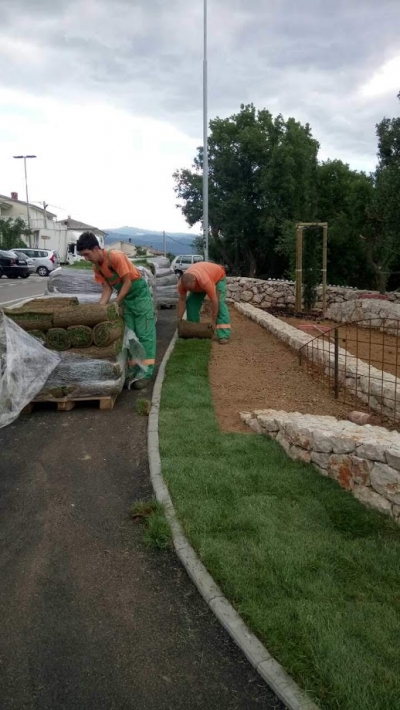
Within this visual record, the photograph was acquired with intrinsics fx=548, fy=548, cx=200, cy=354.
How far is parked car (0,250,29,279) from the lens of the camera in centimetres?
2825

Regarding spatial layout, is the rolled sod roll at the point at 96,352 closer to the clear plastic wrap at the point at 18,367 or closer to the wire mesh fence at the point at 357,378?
the clear plastic wrap at the point at 18,367

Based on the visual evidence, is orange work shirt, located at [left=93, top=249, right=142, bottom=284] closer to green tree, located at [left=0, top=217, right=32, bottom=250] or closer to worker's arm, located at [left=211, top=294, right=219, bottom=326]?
worker's arm, located at [left=211, top=294, right=219, bottom=326]

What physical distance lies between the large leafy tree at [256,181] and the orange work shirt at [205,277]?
1600 cm

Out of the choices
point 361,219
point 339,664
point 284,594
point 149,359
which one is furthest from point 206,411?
point 361,219

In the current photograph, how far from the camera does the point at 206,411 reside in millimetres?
5762

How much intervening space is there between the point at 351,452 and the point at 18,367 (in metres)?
3.26

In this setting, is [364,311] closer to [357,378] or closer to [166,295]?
[166,295]

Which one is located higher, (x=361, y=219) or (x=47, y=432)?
(x=361, y=219)

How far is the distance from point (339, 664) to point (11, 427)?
418 cm

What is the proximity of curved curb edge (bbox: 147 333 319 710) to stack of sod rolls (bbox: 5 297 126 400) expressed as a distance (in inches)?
78.5

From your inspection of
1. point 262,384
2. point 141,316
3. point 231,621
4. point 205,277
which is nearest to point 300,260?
point 205,277

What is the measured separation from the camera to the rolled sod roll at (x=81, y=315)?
19.5 feet

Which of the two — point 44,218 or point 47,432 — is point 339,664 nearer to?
point 47,432

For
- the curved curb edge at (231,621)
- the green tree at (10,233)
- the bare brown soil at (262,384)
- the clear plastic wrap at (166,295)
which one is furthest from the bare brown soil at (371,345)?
the green tree at (10,233)
